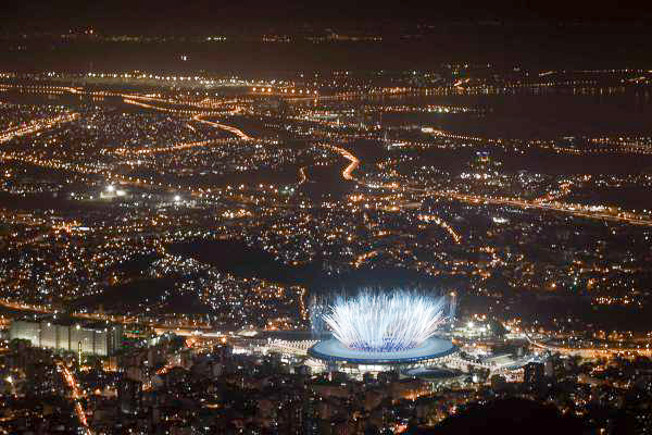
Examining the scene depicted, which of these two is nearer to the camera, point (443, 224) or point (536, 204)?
point (443, 224)

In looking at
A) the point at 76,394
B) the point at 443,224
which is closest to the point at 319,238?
the point at 443,224

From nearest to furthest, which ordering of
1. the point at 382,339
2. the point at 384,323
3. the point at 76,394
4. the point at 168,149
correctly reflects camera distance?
the point at 76,394 < the point at 382,339 < the point at 384,323 < the point at 168,149

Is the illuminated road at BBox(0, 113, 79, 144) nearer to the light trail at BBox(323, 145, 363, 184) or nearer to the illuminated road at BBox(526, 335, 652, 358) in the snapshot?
the light trail at BBox(323, 145, 363, 184)

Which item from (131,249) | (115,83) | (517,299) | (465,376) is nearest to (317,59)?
(115,83)

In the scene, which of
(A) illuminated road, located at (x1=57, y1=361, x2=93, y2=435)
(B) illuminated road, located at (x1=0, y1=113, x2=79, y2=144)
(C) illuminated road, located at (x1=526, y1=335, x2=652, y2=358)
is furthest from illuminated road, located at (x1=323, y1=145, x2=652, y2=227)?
(A) illuminated road, located at (x1=57, y1=361, x2=93, y2=435)

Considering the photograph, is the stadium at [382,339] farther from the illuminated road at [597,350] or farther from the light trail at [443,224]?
the light trail at [443,224]

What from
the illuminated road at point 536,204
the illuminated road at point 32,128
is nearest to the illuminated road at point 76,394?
the illuminated road at point 536,204

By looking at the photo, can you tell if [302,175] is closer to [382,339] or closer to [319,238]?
[319,238]
